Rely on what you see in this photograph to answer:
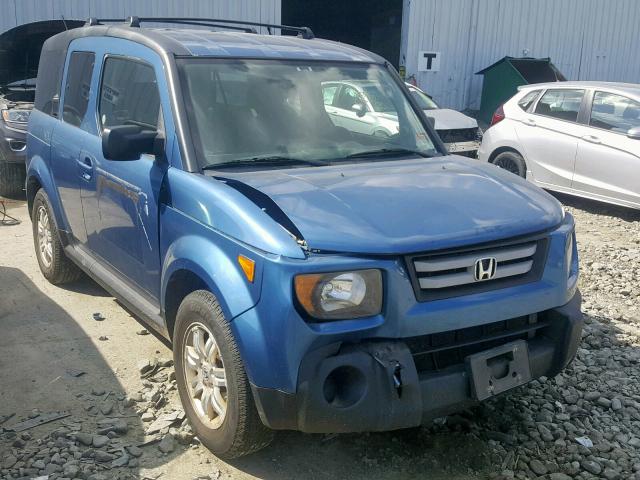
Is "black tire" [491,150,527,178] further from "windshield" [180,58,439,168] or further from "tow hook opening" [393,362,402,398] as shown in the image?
"tow hook opening" [393,362,402,398]

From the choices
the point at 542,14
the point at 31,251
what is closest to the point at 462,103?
the point at 542,14

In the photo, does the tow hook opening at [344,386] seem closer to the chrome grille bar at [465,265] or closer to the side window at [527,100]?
the chrome grille bar at [465,265]

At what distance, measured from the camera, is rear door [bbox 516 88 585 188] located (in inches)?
348

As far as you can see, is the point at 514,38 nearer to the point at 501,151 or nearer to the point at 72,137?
the point at 501,151

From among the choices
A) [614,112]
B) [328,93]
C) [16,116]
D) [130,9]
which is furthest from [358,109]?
[130,9]

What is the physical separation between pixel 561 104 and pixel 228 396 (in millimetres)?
7482

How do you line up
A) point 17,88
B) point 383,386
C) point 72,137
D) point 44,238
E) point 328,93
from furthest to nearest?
point 17,88 < point 44,238 < point 72,137 < point 328,93 < point 383,386

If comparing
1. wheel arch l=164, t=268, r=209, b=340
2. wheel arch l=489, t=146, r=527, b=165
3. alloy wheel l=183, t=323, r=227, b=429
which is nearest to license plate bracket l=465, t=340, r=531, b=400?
alloy wheel l=183, t=323, r=227, b=429

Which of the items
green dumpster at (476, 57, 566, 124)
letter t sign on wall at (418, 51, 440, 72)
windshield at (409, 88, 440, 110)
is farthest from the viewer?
letter t sign on wall at (418, 51, 440, 72)

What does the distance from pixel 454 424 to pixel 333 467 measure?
73 cm

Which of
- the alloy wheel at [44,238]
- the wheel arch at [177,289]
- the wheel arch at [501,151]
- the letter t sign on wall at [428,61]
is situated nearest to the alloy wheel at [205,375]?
the wheel arch at [177,289]

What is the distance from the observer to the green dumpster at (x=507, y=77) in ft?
56.4

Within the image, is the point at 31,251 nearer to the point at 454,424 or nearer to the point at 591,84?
the point at 454,424

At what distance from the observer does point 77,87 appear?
16.1 feet
